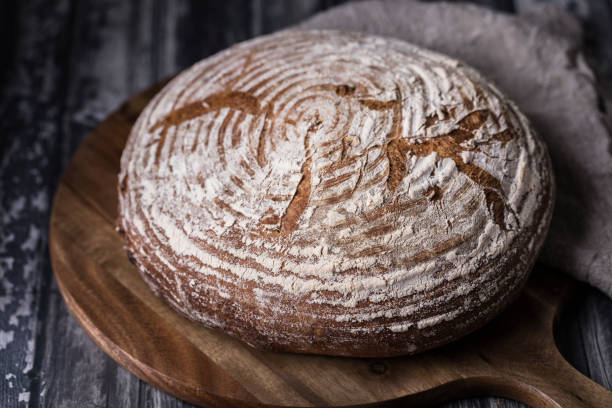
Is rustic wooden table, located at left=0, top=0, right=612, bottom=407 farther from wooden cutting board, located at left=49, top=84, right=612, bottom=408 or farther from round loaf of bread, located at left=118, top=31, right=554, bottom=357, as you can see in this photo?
round loaf of bread, located at left=118, top=31, right=554, bottom=357

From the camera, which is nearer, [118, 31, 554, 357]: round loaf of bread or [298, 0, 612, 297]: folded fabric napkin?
[118, 31, 554, 357]: round loaf of bread

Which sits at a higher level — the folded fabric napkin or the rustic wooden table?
the folded fabric napkin

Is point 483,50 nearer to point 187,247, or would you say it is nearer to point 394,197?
point 394,197

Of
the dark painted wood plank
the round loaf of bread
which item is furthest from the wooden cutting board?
the dark painted wood plank

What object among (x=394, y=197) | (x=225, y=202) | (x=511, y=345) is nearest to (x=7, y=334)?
(x=225, y=202)

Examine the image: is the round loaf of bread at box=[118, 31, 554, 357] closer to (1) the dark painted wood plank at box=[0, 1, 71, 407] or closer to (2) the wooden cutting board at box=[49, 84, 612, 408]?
(2) the wooden cutting board at box=[49, 84, 612, 408]

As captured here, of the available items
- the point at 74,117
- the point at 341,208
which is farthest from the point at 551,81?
the point at 74,117

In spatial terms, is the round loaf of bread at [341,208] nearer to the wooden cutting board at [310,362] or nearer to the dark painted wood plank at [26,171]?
the wooden cutting board at [310,362]
